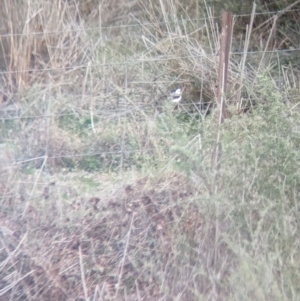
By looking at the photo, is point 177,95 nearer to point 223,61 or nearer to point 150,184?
point 223,61

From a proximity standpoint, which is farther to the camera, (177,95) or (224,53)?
(177,95)

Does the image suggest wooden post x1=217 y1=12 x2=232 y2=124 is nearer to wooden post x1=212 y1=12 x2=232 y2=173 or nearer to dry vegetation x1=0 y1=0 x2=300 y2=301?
wooden post x1=212 y1=12 x2=232 y2=173

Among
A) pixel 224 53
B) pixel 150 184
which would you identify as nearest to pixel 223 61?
pixel 224 53

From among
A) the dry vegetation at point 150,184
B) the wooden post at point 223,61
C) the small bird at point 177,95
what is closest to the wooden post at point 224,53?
the wooden post at point 223,61

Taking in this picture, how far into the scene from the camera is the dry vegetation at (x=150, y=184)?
3145 mm

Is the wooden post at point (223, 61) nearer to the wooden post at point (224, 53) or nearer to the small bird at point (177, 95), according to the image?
the wooden post at point (224, 53)

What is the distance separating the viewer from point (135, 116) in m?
4.92

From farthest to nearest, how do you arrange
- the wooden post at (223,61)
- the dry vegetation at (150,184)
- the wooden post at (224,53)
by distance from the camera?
the wooden post at (224,53) → the wooden post at (223,61) → the dry vegetation at (150,184)

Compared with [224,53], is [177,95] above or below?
below

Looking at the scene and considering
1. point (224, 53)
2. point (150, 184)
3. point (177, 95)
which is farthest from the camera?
point (177, 95)

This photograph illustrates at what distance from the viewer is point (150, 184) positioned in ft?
12.5

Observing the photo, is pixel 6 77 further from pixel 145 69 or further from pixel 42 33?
pixel 145 69

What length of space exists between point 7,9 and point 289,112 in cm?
318

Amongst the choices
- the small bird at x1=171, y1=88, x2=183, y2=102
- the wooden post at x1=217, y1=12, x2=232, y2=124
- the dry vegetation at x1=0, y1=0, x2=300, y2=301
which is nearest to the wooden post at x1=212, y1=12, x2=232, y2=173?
the wooden post at x1=217, y1=12, x2=232, y2=124
